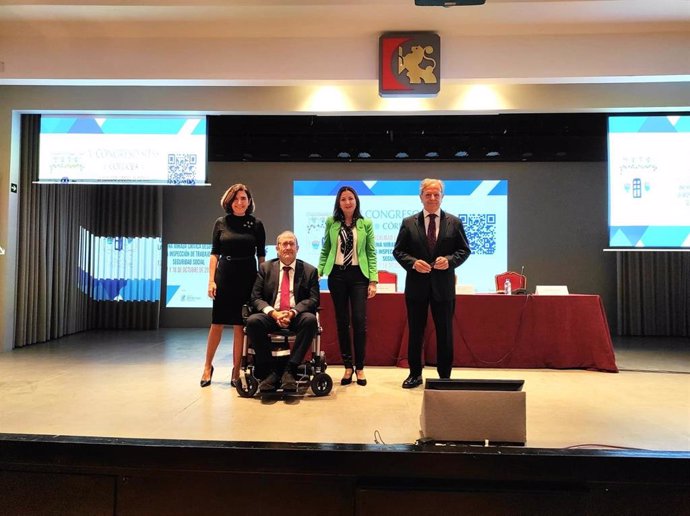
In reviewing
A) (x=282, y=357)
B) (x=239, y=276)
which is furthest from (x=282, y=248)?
(x=282, y=357)

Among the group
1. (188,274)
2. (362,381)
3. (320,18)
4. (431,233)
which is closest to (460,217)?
(431,233)

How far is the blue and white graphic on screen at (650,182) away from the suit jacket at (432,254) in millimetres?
2319

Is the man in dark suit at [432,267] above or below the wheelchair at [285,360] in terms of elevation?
above

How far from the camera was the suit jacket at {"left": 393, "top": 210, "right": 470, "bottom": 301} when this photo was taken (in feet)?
10.2

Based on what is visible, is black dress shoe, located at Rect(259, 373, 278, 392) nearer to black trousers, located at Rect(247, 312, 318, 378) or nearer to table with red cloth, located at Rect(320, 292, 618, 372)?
black trousers, located at Rect(247, 312, 318, 378)

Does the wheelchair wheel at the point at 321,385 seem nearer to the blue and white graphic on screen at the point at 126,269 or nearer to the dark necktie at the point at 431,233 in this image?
the dark necktie at the point at 431,233

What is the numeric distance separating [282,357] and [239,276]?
67 cm

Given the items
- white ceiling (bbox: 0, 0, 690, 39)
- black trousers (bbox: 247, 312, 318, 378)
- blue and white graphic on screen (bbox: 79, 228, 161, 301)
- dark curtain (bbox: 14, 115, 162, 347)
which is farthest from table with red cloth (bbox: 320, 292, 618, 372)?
blue and white graphic on screen (bbox: 79, 228, 161, 301)

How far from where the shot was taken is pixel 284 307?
3.04 metres

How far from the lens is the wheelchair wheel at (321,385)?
9.62ft

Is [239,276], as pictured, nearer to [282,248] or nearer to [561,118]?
[282,248]

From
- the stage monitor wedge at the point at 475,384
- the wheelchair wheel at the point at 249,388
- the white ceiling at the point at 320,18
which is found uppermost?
the white ceiling at the point at 320,18

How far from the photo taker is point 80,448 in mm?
929

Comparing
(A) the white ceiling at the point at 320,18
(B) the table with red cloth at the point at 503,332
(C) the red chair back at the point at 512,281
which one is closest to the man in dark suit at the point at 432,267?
(B) the table with red cloth at the point at 503,332
